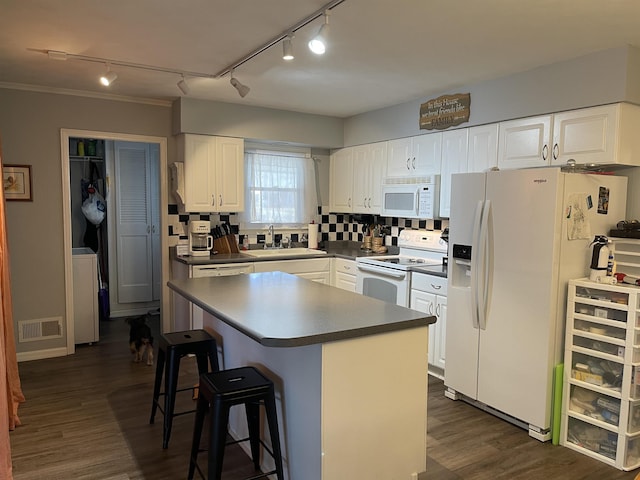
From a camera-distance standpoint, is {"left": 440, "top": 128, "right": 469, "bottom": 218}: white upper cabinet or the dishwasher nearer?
{"left": 440, "top": 128, "right": 469, "bottom": 218}: white upper cabinet

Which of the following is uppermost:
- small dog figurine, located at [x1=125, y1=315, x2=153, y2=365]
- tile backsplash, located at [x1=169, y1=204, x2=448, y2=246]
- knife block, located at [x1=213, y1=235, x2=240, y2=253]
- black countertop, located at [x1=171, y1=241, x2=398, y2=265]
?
tile backsplash, located at [x1=169, y1=204, x2=448, y2=246]

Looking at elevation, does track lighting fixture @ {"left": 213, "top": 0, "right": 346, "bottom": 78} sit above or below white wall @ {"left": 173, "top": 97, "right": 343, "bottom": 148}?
above

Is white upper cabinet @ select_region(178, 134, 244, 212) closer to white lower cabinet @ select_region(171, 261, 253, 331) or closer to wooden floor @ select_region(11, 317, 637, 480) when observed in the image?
white lower cabinet @ select_region(171, 261, 253, 331)

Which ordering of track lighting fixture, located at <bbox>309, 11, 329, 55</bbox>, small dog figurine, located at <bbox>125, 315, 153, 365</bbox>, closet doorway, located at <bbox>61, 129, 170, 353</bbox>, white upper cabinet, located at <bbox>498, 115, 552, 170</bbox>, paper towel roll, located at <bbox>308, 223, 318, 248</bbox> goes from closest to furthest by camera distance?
track lighting fixture, located at <bbox>309, 11, 329, 55</bbox> → white upper cabinet, located at <bbox>498, 115, 552, 170</bbox> → small dog figurine, located at <bbox>125, 315, 153, 365</bbox> → paper towel roll, located at <bbox>308, 223, 318, 248</bbox> → closet doorway, located at <bbox>61, 129, 170, 353</bbox>

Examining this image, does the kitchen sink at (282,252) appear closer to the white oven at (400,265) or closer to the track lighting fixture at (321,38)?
the white oven at (400,265)

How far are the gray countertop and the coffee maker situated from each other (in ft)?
5.16

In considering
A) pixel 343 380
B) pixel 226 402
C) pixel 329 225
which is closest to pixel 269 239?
pixel 329 225

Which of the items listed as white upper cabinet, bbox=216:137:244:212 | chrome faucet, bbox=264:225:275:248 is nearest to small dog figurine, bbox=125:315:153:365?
white upper cabinet, bbox=216:137:244:212

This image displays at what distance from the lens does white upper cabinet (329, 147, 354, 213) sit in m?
5.39

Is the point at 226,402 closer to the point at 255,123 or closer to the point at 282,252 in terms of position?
the point at 282,252

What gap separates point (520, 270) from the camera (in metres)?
2.98

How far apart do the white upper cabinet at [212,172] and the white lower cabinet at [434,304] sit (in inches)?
78.3

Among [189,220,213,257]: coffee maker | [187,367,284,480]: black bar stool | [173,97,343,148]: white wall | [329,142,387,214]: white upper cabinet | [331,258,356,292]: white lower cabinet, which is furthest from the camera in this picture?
[329,142,387,214]: white upper cabinet

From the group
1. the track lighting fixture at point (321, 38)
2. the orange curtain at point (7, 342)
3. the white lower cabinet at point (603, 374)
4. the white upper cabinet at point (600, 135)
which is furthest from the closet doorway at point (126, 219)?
the white lower cabinet at point (603, 374)
